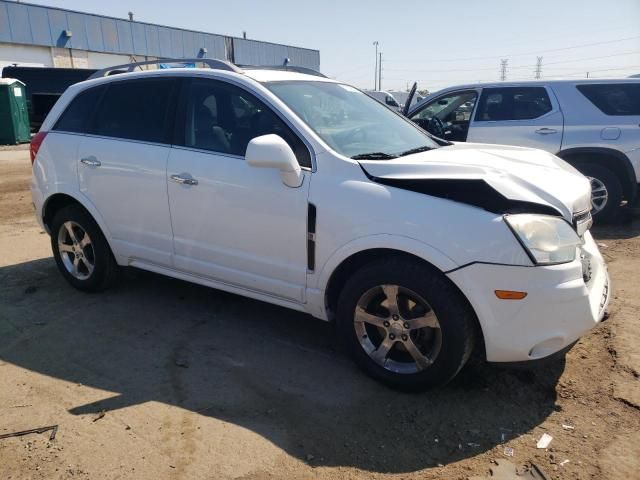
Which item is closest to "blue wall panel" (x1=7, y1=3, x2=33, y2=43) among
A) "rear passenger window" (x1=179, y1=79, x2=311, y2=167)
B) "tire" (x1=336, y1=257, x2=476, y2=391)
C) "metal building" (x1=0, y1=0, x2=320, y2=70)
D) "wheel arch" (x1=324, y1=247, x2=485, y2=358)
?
"metal building" (x1=0, y1=0, x2=320, y2=70)

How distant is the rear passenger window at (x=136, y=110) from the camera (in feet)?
13.5

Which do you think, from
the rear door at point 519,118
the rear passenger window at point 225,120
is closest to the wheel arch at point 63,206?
the rear passenger window at point 225,120

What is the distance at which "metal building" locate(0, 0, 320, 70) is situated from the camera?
99.0ft

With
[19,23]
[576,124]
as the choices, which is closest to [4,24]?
[19,23]

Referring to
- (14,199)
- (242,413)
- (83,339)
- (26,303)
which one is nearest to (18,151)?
(14,199)

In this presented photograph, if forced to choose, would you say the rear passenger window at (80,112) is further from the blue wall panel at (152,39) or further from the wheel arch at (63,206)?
the blue wall panel at (152,39)

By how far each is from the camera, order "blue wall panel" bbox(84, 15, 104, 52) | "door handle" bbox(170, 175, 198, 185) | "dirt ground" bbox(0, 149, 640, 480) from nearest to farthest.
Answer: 1. "dirt ground" bbox(0, 149, 640, 480)
2. "door handle" bbox(170, 175, 198, 185)
3. "blue wall panel" bbox(84, 15, 104, 52)

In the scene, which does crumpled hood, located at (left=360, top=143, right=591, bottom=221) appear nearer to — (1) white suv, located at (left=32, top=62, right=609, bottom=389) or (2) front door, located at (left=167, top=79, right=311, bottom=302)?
(1) white suv, located at (left=32, top=62, right=609, bottom=389)

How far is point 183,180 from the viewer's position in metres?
3.80

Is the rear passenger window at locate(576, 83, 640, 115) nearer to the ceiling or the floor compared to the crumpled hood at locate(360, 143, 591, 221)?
nearer to the ceiling

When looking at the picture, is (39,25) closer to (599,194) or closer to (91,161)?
(91,161)

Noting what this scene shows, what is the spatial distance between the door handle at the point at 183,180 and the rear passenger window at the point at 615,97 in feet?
17.8

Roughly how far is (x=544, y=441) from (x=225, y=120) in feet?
9.26

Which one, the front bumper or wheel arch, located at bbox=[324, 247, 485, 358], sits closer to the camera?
the front bumper
